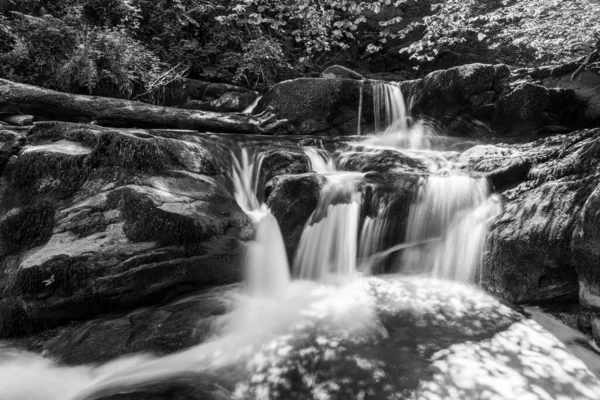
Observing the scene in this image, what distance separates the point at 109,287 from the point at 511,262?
4671mm

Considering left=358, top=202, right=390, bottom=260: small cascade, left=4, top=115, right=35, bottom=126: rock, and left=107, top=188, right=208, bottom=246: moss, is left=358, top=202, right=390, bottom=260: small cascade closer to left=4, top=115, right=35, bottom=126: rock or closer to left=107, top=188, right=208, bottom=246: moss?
left=107, top=188, right=208, bottom=246: moss

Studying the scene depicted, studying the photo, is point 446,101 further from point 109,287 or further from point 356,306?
point 109,287

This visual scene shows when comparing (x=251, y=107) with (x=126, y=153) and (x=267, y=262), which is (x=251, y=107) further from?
(x=267, y=262)

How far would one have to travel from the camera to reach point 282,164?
6.80m

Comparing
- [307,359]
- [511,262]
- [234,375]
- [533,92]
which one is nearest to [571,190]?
[511,262]

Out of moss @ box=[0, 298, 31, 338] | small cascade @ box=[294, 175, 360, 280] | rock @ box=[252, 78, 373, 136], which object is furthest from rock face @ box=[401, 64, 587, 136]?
moss @ box=[0, 298, 31, 338]

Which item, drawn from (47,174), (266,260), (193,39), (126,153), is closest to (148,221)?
(126,153)

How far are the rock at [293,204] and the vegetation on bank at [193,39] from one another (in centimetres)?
223

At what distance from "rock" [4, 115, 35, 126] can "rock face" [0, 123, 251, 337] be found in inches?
78.1

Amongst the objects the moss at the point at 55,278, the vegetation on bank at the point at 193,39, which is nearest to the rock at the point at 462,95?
the vegetation on bank at the point at 193,39

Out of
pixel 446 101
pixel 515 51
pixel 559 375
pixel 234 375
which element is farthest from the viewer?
pixel 515 51

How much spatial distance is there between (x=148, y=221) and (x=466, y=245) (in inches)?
165

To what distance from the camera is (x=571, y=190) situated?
152 inches

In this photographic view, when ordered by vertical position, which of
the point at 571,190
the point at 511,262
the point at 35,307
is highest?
the point at 571,190
